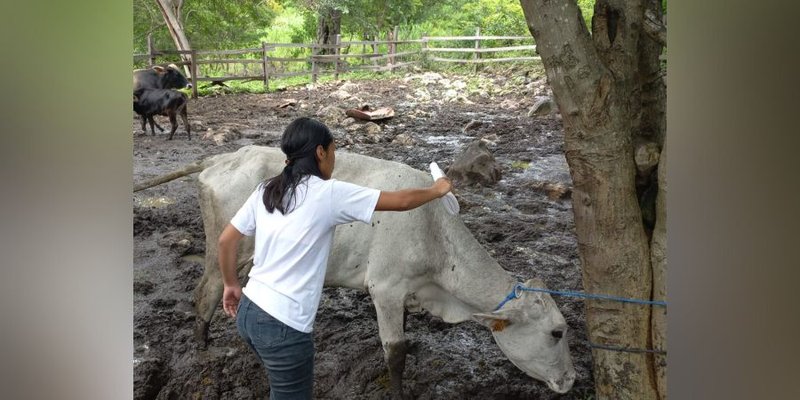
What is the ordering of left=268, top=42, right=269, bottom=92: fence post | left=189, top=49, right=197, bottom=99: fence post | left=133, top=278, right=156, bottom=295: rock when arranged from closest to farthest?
left=133, top=278, right=156, bottom=295: rock < left=189, top=49, right=197, bottom=99: fence post < left=268, top=42, right=269, bottom=92: fence post

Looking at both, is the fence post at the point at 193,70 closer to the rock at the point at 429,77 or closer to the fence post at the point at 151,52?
the fence post at the point at 151,52

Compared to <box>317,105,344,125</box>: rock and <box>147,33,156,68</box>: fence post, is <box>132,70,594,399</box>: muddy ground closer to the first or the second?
<box>317,105,344,125</box>: rock

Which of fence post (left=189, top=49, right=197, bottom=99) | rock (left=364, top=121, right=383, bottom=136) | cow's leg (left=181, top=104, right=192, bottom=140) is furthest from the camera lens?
fence post (left=189, top=49, right=197, bottom=99)

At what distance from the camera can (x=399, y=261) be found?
3.78 meters

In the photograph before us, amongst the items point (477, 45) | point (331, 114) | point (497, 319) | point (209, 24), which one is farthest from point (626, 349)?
point (209, 24)

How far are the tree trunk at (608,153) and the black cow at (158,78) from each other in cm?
701

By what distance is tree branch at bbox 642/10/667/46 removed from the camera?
3.08m

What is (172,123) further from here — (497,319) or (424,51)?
(497,319)

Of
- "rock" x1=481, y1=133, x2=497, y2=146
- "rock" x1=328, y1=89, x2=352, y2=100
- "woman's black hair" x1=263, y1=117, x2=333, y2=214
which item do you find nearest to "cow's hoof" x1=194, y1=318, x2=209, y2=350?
"woman's black hair" x1=263, y1=117, x2=333, y2=214

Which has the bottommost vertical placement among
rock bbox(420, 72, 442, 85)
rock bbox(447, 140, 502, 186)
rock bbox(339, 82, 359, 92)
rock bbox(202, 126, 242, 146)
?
rock bbox(447, 140, 502, 186)

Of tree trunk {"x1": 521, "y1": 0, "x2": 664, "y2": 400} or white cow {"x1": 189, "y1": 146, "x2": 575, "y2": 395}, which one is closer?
tree trunk {"x1": 521, "y1": 0, "x2": 664, "y2": 400}

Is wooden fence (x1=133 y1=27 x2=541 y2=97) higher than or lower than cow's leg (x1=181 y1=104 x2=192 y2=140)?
higher
